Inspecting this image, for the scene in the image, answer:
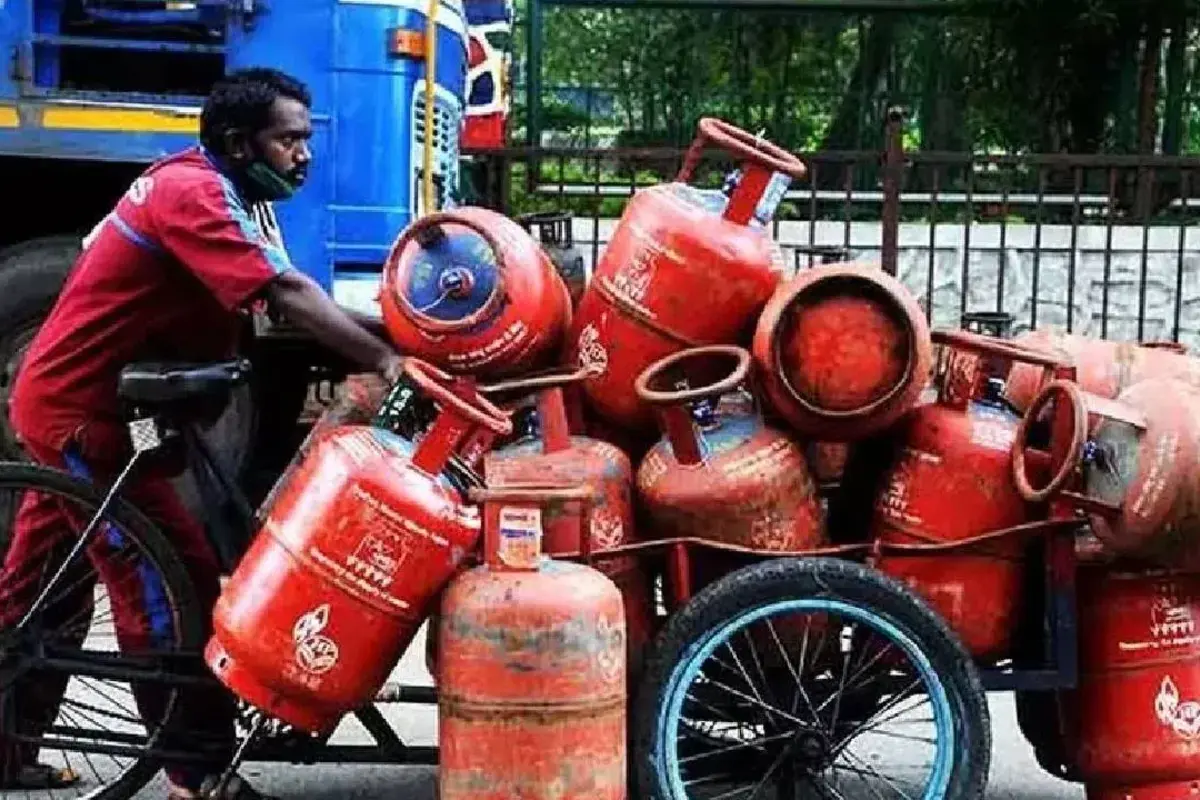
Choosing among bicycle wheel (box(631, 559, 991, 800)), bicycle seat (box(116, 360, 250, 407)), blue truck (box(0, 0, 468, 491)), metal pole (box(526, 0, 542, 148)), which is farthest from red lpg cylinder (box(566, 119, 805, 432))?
metal pole (box(526, 0, 542, 148))

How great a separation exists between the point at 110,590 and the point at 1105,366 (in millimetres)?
2185

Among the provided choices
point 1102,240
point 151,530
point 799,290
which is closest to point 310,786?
point 151,530

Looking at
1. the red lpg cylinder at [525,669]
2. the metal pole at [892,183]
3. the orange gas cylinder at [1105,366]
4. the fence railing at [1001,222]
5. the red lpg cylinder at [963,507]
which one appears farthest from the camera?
the fence railing at [1001,222]

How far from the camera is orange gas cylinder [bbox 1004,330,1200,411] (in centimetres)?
398

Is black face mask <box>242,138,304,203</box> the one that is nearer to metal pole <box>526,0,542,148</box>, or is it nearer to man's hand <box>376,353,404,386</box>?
man's hand <box>376,353,404,386</box>

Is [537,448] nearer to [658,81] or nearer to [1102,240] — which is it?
[1102,240]

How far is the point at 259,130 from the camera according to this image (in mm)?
3822

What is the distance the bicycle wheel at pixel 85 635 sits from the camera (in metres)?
3.85

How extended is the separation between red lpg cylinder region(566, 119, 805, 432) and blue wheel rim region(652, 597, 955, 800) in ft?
1.68

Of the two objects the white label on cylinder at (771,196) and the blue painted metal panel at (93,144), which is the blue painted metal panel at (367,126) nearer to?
the blue painted metal panel at (93,144)

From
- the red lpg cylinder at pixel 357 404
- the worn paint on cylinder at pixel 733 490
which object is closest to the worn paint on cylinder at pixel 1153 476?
the worn paint on cylinder at pixel 733 490

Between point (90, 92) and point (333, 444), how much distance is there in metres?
3.15

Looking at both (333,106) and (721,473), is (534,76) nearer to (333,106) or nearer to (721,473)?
(333,106)

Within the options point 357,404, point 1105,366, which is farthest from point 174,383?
point 1105,366
